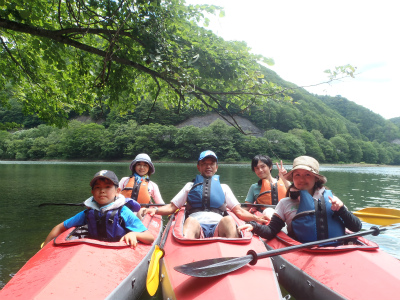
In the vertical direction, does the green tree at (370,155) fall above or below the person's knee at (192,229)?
below

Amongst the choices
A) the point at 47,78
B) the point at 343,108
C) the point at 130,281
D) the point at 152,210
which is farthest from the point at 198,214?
the point at 343,108

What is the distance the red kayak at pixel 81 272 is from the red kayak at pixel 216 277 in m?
0.39

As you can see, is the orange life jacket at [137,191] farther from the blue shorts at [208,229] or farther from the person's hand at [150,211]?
the blue shorts at [208,229]

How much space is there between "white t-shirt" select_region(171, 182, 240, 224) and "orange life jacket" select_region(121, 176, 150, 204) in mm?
1556

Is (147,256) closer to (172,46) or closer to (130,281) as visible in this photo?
(130,281)

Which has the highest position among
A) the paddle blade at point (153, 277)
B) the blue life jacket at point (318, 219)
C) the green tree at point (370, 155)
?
the blue life jacket at point (318, 219)

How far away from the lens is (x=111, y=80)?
5.55m

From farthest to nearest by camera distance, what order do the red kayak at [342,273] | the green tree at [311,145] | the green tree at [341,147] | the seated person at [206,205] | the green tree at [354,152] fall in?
the green tree at [354,152] → the green tree at [341,147] → the green tree at [311,145] → the seated person at [206,205] → the red kayak at [342,273]

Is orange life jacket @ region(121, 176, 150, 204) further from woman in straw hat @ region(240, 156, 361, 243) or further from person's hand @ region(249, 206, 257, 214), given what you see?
woman in straw hat @ region(240, 156, 361, 243)

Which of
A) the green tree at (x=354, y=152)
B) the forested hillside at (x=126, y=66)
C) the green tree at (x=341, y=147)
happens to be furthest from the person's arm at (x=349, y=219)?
the green tree at (x=354, y=152)

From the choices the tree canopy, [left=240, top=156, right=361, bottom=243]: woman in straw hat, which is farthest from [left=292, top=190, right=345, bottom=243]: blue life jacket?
the tree canopy

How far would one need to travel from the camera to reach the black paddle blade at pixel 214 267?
2.45m

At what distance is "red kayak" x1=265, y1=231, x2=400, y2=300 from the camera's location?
2.41 meters

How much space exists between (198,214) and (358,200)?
493 inches
